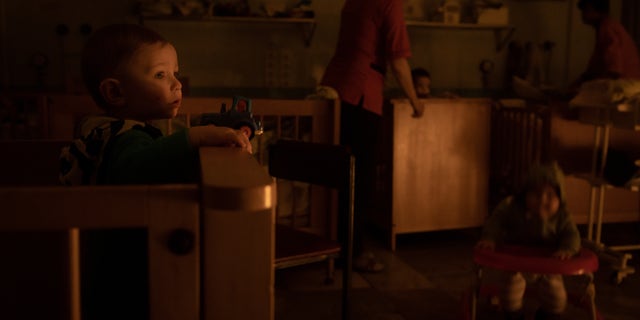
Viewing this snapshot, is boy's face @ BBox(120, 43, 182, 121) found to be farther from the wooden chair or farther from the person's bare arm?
the person's bare arm

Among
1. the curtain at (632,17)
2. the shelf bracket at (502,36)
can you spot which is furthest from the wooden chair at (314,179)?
the curtain at (632,17)

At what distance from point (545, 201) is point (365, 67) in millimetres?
964

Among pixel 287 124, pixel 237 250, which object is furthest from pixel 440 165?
pixel 237 250

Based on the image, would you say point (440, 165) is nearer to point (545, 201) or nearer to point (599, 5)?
point (545, 201)

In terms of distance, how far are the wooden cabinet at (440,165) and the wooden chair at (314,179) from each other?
4.32 ft

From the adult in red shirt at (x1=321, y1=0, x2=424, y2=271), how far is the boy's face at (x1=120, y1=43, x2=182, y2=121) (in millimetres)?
1654

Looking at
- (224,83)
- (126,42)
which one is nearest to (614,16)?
(224,83)

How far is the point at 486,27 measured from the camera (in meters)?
4.17

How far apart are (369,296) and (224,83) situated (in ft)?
6.57

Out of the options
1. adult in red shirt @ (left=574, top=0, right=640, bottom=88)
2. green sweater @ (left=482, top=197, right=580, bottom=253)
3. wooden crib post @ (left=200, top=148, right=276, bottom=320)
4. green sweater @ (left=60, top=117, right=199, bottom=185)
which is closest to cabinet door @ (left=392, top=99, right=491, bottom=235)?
adult in red shirt @ (left=574, top=0, right=640, bottom=88)

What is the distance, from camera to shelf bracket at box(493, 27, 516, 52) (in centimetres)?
424

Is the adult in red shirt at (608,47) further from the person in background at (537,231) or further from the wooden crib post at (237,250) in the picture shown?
the wooden crib post at (237,250)

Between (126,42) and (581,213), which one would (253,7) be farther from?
(126,42)

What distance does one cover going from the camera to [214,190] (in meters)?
0.53
